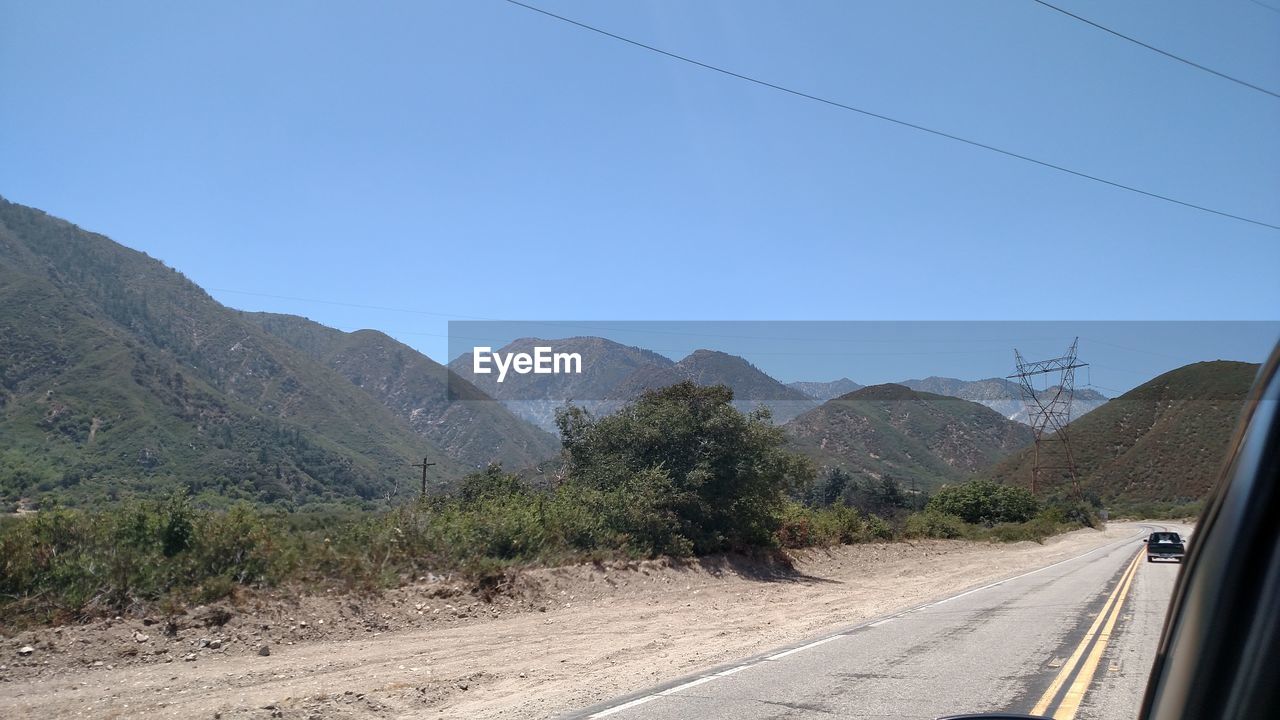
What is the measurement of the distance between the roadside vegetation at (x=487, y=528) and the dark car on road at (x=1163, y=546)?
38.1 ft

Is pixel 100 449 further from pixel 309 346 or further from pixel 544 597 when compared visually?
pixel 309 346

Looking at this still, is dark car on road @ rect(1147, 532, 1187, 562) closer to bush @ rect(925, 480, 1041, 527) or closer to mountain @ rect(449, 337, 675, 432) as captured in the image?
bush @ rect(925, 480, 1041, 527)

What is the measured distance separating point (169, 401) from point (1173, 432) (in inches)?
2796

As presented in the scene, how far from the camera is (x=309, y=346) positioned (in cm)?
15875

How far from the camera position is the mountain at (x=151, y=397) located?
5281 centimetres

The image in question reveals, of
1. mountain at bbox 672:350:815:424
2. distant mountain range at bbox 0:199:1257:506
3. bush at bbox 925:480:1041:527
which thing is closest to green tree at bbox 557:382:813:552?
distant mountain range at bbox 0:199:1257:506

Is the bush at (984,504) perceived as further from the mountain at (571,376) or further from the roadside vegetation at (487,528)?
the mountain at (571,376)

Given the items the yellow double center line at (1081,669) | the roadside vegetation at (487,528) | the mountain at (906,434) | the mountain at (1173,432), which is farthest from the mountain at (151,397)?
the mountain at (906,434)

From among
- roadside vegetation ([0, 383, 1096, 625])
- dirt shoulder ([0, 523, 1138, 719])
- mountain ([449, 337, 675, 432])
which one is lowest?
dirt shoulder ([0, 523, 1138, 719])

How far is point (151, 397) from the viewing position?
6562 centimetres

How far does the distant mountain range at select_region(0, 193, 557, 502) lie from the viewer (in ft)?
176

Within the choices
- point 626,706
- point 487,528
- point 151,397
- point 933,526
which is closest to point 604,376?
point 151,397

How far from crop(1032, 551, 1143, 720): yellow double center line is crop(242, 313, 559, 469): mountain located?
46.5 metres

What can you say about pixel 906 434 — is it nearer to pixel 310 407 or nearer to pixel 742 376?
pixel 742 376
